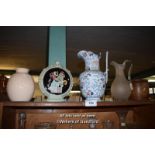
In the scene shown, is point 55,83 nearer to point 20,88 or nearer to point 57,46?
point 20,88

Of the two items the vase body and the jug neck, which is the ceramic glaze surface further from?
the vase body

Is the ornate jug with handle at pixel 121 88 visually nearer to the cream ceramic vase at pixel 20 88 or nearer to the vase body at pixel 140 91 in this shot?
the vase body at pixel 140 91

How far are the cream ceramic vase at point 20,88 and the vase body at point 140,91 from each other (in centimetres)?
67

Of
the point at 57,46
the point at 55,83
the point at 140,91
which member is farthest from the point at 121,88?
the point at 57,46

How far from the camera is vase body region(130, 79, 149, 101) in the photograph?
131 centimetres

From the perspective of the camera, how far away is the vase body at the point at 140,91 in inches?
51.4

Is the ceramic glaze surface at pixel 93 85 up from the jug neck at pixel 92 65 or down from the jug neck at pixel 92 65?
down

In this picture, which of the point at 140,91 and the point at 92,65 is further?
the point at 140,91

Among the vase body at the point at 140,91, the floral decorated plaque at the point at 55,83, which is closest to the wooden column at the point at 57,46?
the floral decorated plaque at the point at 55,83

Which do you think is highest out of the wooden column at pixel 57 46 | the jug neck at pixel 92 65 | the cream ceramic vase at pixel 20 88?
the wooden column at pixel 57 46

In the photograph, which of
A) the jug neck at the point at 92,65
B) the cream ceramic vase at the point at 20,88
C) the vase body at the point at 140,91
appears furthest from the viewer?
the vase body at the point at 140,91

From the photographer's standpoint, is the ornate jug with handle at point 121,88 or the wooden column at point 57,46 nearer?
the ornate jug with handle at point 121,88

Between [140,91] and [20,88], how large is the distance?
2.51 ft

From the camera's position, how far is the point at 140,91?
1.31 metres
